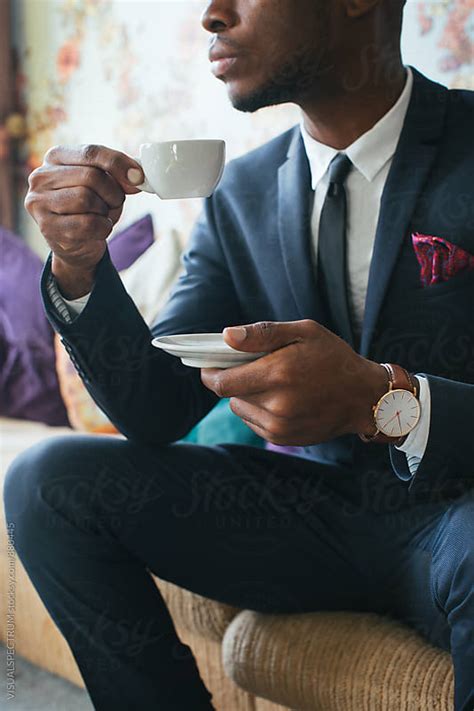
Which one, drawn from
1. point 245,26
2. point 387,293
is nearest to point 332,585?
point 387,293

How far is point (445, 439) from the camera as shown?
111 cm

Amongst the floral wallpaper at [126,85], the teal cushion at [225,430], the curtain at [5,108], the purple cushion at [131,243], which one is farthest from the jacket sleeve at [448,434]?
the curtain at [5,108]

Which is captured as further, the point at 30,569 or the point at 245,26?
the point at 245,26

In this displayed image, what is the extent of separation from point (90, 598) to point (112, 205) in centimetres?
50

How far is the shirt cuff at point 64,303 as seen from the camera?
4.14 feet

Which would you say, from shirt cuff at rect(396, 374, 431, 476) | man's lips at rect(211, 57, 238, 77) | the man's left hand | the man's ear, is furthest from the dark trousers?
the man's ear

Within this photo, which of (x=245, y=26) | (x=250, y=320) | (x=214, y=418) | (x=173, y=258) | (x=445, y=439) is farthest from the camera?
(x=173, y=258)

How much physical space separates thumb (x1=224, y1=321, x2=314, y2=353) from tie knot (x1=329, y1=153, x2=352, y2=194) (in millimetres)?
418

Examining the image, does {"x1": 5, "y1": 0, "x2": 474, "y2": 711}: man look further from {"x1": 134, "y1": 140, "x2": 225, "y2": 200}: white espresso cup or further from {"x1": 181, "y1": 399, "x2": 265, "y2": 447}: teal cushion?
{"x1": 181, "y1": 399, "x2": 265, "y2": 447}: teal cushion

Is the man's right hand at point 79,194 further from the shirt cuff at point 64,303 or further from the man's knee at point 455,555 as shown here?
the man's knee at point 455,555

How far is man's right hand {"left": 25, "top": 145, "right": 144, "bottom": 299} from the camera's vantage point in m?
1.18

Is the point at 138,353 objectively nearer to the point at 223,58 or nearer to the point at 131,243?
the point at 223,58

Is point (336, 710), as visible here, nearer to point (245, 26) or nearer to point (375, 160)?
point (375, 160)

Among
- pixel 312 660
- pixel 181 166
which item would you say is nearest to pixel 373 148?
pixel 181 166
